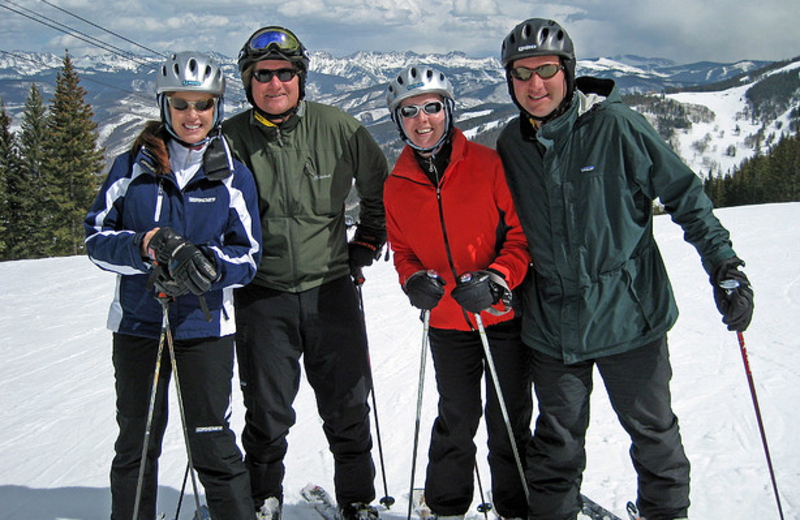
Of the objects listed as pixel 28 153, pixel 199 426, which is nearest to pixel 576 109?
pixel 199 426

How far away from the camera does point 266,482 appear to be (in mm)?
3180

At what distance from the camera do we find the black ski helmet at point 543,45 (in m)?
2.57

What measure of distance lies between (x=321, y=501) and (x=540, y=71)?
2883 millimetres

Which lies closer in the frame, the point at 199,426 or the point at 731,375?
the point at 199,426

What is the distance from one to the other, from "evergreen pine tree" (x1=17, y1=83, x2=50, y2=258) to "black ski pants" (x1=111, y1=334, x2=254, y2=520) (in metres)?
33.9

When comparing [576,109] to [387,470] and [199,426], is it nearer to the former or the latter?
[199,426]

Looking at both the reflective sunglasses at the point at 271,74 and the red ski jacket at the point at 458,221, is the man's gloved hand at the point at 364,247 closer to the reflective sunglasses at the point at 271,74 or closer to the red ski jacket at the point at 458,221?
the red ski jacket at the point at 458,221

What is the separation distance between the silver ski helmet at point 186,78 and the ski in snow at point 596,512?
2.96 m

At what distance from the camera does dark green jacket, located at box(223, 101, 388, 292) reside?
3055mm

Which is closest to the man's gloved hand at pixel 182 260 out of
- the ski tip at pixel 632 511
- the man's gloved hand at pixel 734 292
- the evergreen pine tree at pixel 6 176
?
the man's gloved hand at pixel 734 292

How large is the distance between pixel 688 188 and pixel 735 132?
708ft

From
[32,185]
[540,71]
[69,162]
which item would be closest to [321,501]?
[540,71]

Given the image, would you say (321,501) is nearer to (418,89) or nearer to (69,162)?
(418,89)

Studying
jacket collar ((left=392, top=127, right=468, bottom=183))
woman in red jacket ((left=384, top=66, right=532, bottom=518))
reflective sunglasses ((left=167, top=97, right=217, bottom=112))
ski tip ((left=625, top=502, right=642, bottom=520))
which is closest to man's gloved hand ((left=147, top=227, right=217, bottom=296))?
reflective sunglasses ((left=167, top=97, right=217, bottom=112))
